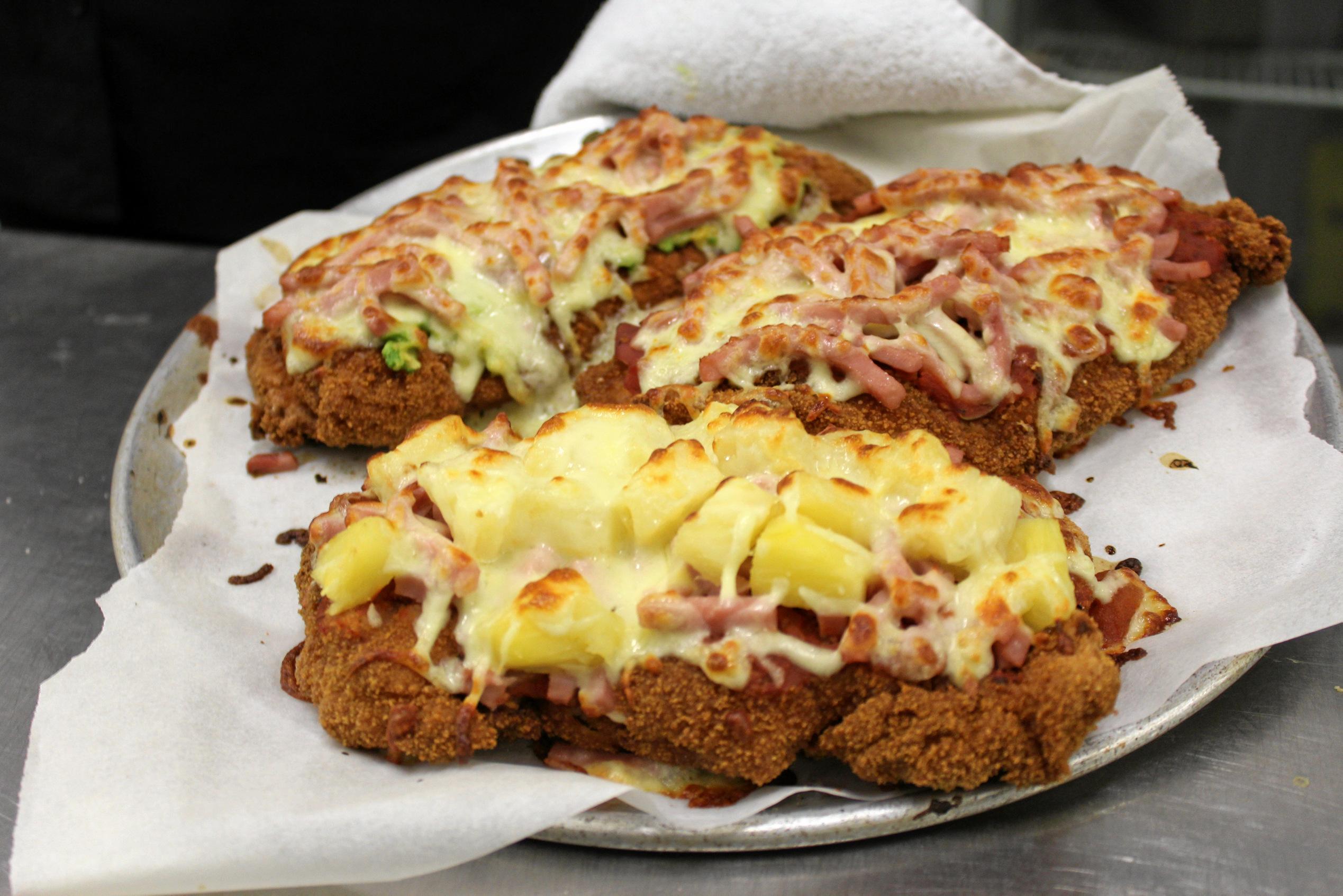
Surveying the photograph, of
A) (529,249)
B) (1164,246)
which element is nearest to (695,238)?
(529,249)

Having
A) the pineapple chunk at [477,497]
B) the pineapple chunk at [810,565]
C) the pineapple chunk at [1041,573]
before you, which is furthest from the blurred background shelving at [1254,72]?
the pineapple chunk at [477,497]

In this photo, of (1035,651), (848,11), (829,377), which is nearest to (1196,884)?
(1035,651)

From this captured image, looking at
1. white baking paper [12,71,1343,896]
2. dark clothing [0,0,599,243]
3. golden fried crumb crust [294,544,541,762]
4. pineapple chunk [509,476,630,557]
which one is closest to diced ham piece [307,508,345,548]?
golden fried crumb crust [294,544,541,762]

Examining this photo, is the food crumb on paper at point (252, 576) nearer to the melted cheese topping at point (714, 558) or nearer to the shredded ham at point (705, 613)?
the melted cheese topping at point (714, 558)

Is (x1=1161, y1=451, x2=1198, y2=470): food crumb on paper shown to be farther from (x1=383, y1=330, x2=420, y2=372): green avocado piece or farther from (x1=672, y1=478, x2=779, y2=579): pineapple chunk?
(x1=383, y1=330, x2=420, y2=372): green avocado piece

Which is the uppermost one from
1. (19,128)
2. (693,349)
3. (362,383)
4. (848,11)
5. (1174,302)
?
(848,11)

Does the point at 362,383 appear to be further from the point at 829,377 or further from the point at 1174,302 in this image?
the point at 1174,302
